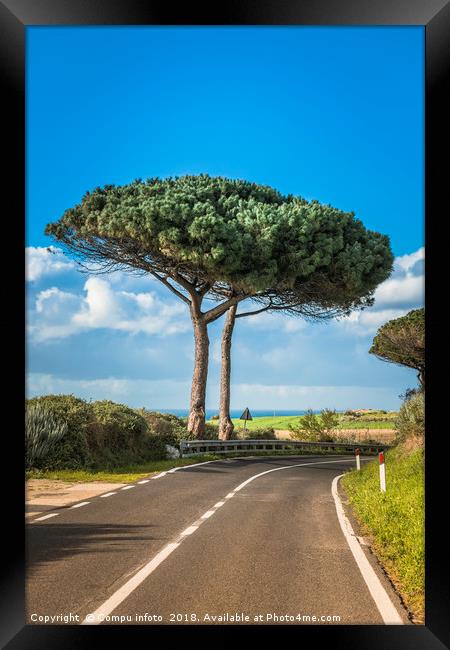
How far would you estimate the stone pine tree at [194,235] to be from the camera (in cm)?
2908

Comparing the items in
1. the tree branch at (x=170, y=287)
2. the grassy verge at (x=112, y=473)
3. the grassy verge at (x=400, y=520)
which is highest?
the tree branch at (x=170, y=287)

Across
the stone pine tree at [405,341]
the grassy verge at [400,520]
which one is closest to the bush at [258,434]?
the stone pine tree at [405,341]

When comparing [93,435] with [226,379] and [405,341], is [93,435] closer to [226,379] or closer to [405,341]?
[226,379]

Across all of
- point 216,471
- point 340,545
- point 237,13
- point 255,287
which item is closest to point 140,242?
point 255,287

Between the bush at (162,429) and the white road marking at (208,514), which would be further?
the bush at (162,429)

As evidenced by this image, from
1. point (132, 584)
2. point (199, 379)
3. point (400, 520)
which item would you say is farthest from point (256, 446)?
point (132, 584)

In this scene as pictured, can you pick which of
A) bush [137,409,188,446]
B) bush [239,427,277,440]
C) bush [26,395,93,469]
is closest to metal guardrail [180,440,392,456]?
bush [137,409,188,446]

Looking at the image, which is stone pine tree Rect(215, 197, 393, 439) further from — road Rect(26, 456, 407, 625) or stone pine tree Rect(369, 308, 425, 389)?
road Rect(26, 456, 407, 625)

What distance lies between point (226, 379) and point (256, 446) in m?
3.86

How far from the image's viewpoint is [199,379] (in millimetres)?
33062

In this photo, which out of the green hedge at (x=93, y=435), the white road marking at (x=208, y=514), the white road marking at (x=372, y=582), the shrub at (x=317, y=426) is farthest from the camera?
the shrub at (x=317, y=426)

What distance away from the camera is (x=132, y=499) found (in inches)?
536

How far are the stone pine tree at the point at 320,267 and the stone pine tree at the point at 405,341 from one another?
6533 mm

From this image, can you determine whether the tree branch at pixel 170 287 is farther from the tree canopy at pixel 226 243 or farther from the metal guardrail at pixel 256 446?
the metal guardrail at pixel 256 446
